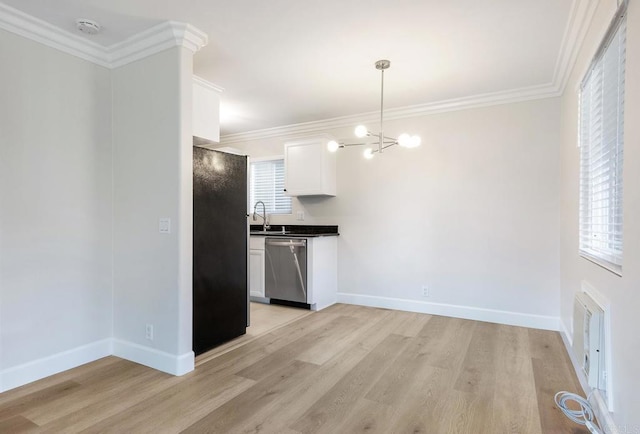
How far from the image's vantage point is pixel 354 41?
277cm

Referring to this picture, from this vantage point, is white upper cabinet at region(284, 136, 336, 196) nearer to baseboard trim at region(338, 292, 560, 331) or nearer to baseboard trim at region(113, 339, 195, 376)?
baseboard trim at region(338, 292, 560, 331)

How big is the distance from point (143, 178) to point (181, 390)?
1.63m

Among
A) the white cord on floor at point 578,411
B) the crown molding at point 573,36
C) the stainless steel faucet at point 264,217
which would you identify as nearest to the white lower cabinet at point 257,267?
the stainless steel faucet at point 264,217

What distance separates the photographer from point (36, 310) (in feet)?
8.32

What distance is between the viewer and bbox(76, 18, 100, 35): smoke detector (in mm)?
2474

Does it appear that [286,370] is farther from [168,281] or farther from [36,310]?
[36,310]

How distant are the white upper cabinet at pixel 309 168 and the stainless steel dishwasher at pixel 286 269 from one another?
0.78 metres

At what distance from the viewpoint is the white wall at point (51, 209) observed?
241cm

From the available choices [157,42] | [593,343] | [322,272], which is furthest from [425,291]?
[157,42]

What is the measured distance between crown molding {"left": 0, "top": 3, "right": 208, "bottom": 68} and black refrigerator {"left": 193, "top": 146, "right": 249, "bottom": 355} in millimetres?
817

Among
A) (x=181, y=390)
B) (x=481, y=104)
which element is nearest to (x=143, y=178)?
(x=181, y=390)

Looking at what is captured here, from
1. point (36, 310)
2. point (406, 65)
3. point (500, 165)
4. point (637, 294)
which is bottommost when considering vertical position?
point (36, 310)

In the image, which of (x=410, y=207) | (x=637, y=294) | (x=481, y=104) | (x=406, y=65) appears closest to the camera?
(x=637, y=294)

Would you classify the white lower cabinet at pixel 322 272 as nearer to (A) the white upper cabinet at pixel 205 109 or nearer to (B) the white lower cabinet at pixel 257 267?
(B) the white lower cabinet at pixel 257 267
